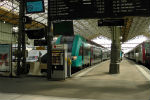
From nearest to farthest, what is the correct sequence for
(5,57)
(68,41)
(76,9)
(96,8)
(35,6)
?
(96,8)
(76,9)
(35,6)
(5,57)
(68,41)

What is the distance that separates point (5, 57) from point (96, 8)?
576cm

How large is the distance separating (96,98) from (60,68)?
385 cm

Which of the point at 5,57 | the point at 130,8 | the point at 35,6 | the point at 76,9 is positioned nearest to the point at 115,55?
the point at 130,8

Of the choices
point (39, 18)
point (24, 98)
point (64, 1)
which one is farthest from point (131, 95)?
point (39, 18)

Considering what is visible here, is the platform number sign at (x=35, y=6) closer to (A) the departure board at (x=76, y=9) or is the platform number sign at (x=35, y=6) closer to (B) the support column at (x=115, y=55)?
(A) the departure board at (x=76, y=9)

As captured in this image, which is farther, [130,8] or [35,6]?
[35,6]

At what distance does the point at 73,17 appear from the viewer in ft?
28.7

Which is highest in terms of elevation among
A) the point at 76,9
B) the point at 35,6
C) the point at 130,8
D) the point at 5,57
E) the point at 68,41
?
the point at 35,6

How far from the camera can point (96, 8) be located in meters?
8.48

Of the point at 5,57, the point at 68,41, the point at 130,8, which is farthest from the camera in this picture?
the point at 68,41

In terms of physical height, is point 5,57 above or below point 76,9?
below

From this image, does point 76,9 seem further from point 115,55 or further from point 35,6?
point 115,55

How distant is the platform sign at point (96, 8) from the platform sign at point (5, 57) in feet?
10.7

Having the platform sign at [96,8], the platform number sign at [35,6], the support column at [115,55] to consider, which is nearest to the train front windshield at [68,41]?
the support column at [115,55]
